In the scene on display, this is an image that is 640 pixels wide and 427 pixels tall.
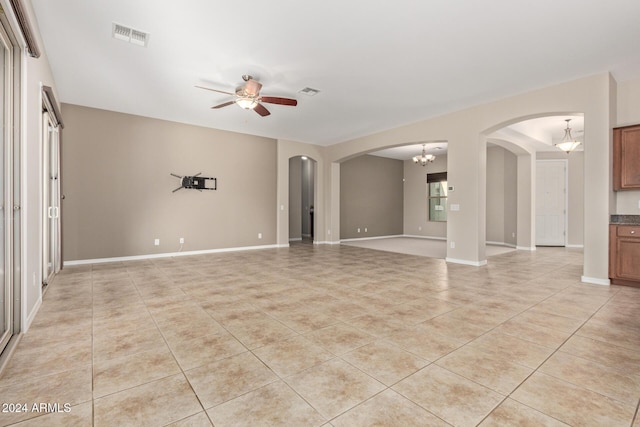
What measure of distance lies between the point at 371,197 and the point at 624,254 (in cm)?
730

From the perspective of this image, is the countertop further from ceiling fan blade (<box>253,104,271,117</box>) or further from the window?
the window

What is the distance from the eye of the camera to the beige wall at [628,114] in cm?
434

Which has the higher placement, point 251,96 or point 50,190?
point 251,96

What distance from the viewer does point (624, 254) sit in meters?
4.15

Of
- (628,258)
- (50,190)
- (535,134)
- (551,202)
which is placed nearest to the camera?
(628,258)

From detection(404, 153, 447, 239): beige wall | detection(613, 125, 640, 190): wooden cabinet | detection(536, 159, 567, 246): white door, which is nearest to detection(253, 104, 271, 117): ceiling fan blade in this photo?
detection(613, 125, 640, 190): wooden cabinet

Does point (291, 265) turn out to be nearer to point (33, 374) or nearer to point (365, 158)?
point (33, 374)

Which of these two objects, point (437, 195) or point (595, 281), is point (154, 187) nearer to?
point (595, 281)

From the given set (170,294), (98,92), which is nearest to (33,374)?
(170,294)

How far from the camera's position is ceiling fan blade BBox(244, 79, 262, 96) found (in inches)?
168

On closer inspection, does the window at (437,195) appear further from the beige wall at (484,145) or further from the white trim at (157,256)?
the white trim at (157,256)

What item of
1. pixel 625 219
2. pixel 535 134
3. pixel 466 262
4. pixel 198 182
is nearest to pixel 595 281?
pixel 625 219

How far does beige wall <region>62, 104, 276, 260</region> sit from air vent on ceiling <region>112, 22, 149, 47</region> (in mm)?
3225

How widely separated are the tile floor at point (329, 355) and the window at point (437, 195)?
6.83 metres
